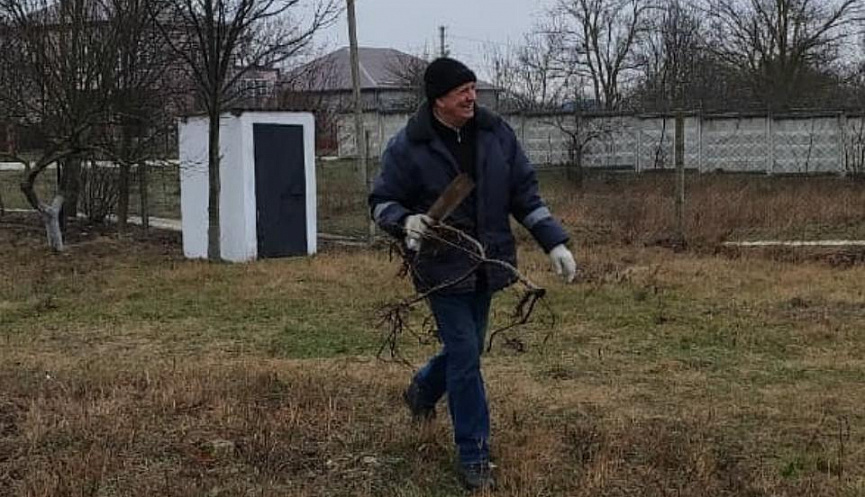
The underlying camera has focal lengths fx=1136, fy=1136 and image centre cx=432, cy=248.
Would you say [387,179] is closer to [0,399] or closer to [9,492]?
[9,492]

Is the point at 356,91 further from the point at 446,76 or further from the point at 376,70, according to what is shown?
the point at 376,70

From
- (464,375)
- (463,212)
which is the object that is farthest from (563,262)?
(464,375)

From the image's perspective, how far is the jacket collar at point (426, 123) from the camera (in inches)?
170

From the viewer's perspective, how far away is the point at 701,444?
15.5 feet

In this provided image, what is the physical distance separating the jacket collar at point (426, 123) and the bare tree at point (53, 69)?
33.7 feet

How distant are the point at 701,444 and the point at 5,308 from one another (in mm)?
6457

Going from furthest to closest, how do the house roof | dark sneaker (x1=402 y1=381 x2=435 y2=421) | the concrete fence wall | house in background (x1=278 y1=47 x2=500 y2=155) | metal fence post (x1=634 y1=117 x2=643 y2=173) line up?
the house roof < metal fence post (x1=634 y1=117 x2=643 y2=173) < house in background (x1=278 y1=47 x2=500 y2=155) < the concrete fence wall < dark sneaker (x1=402 y1=381 x2=435 y2=421)

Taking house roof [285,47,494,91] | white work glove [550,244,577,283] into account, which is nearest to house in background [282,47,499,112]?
house roof [285,47,494,91]

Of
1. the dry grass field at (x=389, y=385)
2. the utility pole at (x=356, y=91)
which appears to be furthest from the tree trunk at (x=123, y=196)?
the dry grass field at (x=389, y=385)

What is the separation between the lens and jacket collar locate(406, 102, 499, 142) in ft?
14.2

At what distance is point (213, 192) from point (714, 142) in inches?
625

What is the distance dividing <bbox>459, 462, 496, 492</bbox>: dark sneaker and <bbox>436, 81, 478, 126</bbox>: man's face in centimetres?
129

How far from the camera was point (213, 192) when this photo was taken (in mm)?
12859

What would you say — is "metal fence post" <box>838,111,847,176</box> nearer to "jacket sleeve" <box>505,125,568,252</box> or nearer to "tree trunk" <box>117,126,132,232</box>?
"tree trunk" <box>117,126,132,232</box>
